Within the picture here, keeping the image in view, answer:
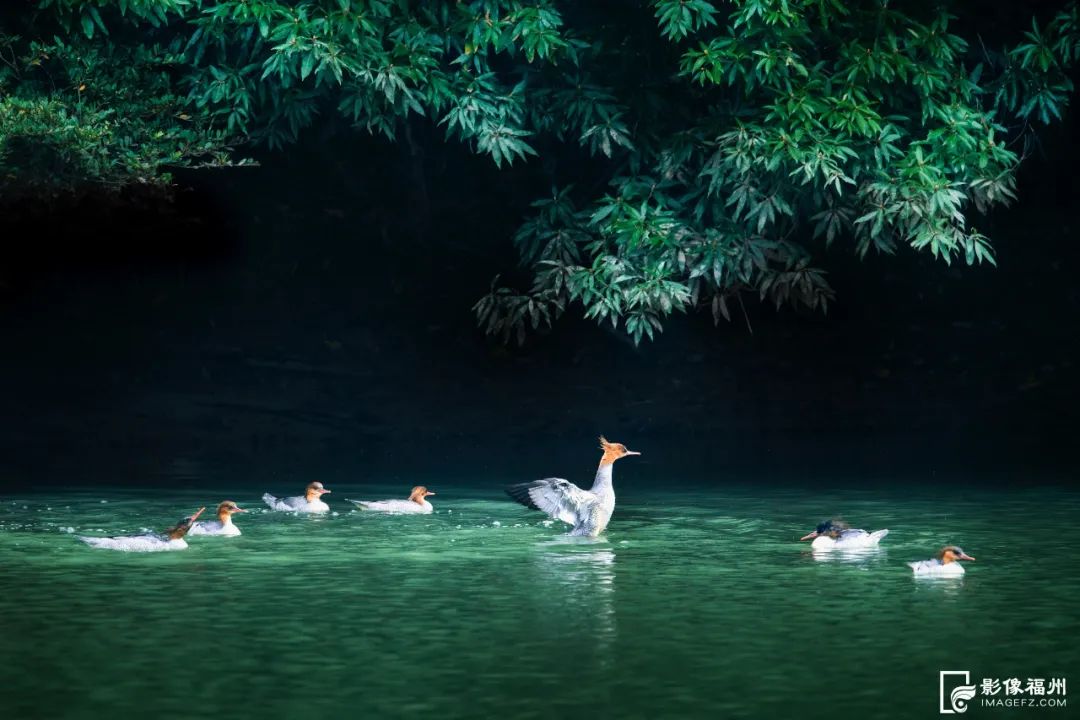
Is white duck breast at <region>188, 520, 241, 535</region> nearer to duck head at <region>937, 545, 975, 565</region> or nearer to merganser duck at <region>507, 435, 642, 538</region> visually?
merganser duck at <region>507, 435, 642, 538</region>

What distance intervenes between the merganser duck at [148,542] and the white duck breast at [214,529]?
1.08 meters

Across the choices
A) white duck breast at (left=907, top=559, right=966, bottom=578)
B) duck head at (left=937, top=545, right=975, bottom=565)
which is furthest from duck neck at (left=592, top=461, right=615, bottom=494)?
duck head at (left=937, top=545, right=975, bottom=565)

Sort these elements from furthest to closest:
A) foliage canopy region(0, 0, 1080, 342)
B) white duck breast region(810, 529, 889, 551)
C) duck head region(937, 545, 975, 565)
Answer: foliage canopy region(0, 0, 1080, 342) → white duck breast region(810, 529, 889, 551) → duck head region(937, 545, 975, 565)

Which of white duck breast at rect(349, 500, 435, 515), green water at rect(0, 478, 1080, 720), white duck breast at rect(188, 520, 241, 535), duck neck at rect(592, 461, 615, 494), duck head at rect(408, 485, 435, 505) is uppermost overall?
duck neck at rect(592, 461, 615, 494)

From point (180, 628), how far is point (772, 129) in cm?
1276

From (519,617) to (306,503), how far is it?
786 centimetres

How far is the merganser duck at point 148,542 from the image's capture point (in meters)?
18.2

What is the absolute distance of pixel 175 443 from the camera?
31203 millimetres

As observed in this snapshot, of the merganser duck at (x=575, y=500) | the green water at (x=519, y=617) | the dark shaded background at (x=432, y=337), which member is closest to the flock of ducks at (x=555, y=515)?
the merganser duck at (x=575, y=500)

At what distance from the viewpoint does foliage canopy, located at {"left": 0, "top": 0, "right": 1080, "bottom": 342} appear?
2408cm

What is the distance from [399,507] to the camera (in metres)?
22.0

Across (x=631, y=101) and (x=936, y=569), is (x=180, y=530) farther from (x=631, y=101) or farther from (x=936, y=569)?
(x=631, y=101)

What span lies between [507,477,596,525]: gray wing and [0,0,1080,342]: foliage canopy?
5.60 metres

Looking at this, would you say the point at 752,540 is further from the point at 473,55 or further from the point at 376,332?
the point at 376,332
